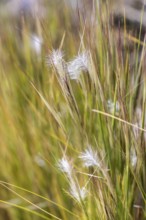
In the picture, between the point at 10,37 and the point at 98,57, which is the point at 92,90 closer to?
the point at 98,57

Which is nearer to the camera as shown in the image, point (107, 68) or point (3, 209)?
point (107, 68)

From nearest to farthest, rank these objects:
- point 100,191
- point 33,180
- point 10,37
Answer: point 100,191, point 33,180, point 10,37

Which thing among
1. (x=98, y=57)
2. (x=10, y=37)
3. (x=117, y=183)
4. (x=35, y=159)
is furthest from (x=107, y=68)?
(x=10, y=37)

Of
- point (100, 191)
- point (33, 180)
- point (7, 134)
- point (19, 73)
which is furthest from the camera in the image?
point (19, 73)

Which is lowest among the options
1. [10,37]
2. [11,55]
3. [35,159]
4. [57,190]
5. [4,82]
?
[57,190]

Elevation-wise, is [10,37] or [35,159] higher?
[10,37]

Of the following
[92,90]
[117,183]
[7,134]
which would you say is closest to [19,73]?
[7,134]

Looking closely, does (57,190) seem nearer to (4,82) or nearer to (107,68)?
(107,68)
